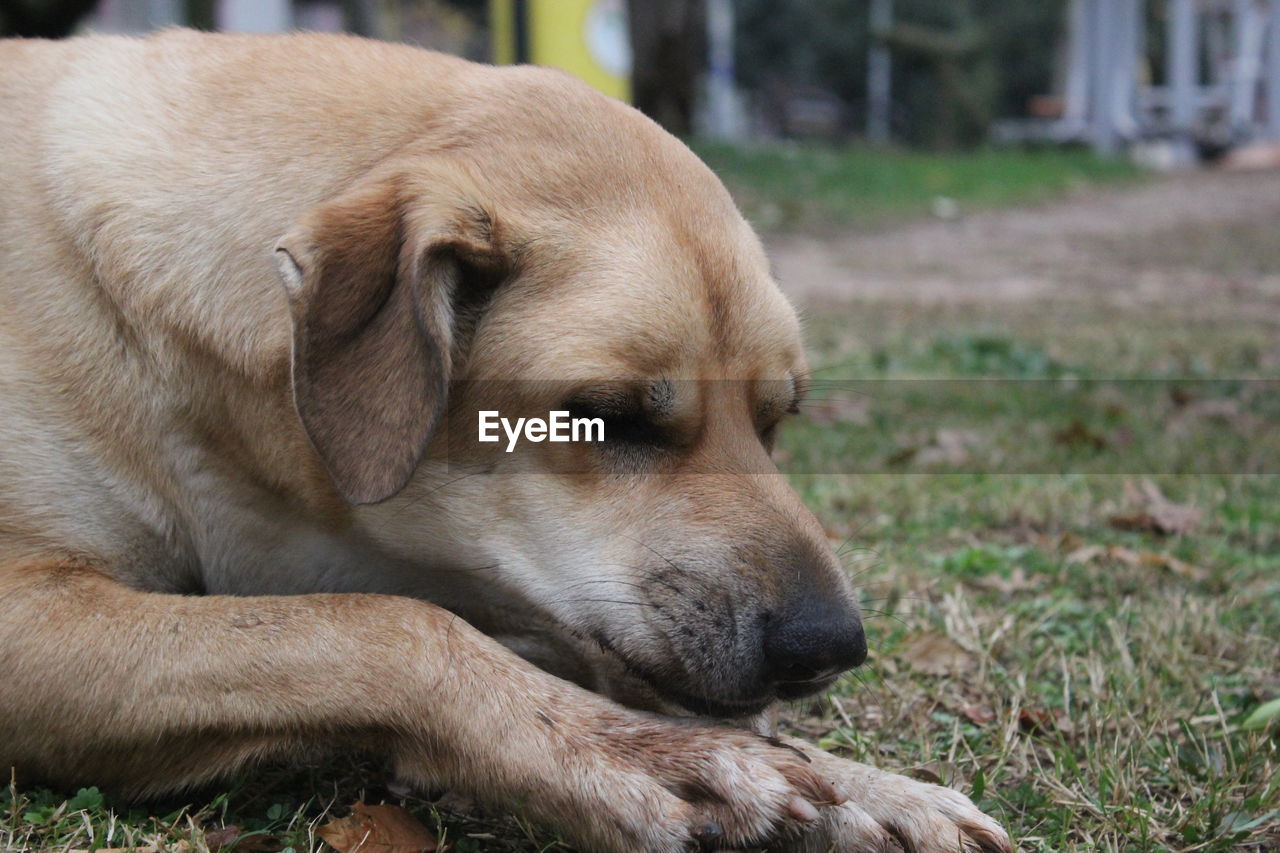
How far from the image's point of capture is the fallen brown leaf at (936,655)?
10.6 feet

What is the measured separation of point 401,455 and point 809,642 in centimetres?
83

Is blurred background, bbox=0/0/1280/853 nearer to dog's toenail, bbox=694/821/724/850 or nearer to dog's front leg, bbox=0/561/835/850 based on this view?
dog's front leg, bbox=0/561/835/850

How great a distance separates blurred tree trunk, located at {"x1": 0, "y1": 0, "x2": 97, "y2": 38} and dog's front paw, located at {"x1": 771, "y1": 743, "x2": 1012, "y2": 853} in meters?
8.44

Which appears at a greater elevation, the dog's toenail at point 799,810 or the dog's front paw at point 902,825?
the dog's toenail at point 799,810

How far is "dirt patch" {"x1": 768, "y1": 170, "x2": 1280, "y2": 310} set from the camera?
1081 cm

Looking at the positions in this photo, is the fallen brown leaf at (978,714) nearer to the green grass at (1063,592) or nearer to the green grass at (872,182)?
the green grass at (1063,592)

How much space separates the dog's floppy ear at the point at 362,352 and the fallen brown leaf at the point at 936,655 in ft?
4.73

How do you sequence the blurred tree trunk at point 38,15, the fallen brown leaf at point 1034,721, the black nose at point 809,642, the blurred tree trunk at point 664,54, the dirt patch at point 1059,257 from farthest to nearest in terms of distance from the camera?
the blurred tree trunk at point 664,54, the dirt patch at point 1059,257, the blurred tree trunk at point 38,15, the fallen brown leaf at point 1034,721, the black nose at point 809,642

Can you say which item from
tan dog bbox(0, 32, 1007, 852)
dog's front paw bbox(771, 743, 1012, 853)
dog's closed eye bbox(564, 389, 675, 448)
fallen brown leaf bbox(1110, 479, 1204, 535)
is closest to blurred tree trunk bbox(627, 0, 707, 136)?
fallen brown leaf bbox(1110, 479, 1204, 535)

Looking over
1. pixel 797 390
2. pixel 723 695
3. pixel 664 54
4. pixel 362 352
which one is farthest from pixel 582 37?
pixel 723 695

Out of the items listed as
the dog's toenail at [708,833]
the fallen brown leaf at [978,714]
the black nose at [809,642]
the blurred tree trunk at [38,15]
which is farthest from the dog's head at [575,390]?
the blurred tree trunk at [38,15]

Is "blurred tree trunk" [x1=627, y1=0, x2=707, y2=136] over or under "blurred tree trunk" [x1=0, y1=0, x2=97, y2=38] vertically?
under

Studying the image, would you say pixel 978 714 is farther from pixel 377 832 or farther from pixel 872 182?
pixel 872 182

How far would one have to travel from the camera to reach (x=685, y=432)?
8.86 feet
